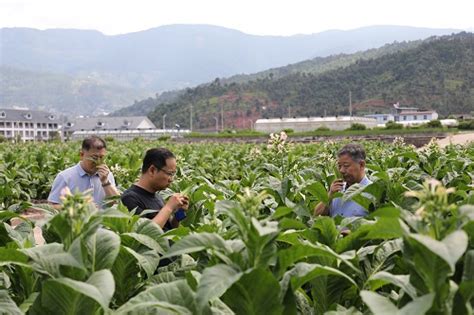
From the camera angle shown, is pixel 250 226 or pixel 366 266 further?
pixel 366 266

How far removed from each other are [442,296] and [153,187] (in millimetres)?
3331

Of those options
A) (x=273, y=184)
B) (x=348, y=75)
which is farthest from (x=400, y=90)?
(x=273, y=184)

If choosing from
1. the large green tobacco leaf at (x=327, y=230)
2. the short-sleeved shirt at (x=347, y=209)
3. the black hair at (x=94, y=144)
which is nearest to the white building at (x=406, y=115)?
the black hair at (x=94, y=144)

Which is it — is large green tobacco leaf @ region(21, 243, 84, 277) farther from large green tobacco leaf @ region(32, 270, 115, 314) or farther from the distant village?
the distant village

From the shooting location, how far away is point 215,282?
84.4 inches

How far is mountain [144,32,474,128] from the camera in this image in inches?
4350

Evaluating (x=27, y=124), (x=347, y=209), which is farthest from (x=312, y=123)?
(x=347, y=209)

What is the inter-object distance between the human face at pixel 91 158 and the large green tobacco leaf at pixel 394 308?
4823 millimetres

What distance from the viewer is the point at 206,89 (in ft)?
485

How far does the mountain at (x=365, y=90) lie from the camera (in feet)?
363

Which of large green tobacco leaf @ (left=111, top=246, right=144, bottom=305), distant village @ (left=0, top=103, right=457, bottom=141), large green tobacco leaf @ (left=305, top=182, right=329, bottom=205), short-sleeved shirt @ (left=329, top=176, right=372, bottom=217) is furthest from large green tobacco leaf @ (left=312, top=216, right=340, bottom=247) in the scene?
distant village @ (left=0, top=103, right=457, bottom=141)

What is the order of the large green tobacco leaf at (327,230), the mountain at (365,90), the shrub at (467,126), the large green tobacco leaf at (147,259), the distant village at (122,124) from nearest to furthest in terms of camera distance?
the large green tobacco leaf at (147,259)
the large green tobacco leaf at (327,230)
the shrub at (467,126)
the distant village at (122,124)
the mountain at (365,90)

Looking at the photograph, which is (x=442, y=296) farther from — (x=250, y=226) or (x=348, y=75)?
(x=348, y=75)

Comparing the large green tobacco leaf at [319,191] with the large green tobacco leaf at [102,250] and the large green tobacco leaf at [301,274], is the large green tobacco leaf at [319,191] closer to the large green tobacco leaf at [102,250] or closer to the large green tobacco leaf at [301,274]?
the large green tobacco leaf at [301,274]
